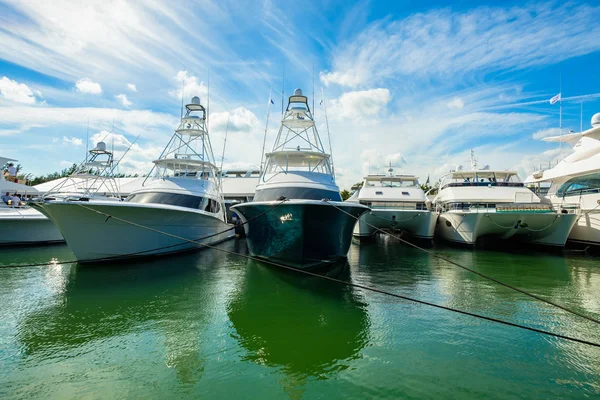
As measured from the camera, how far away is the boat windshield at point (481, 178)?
18922 millimetres

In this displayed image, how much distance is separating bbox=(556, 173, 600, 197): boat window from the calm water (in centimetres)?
885

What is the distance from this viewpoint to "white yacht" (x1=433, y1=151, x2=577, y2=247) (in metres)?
14.5

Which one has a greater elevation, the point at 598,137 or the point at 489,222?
the point at 598,137

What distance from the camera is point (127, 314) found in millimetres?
6344

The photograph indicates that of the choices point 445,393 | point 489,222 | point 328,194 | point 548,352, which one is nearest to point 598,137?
point 489,222

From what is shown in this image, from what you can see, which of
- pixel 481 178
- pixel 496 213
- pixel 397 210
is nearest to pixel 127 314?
pixel 397 210

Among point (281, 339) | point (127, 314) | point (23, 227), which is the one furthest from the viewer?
point (23, 227)

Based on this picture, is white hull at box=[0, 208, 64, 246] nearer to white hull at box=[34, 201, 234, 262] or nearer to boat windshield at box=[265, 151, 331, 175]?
white hull at box=[34, 201, 234, 262]

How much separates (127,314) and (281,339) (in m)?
3.47

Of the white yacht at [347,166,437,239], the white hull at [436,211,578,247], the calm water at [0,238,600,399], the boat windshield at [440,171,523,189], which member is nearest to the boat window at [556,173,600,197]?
the boat windshield at [440,171,523,189]

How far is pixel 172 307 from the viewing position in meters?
6.82

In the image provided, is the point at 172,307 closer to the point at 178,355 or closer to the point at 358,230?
the point at 178,355

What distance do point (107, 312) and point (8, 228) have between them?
1248cm

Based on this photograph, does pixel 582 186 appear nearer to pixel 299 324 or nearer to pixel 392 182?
pixel 392 182
